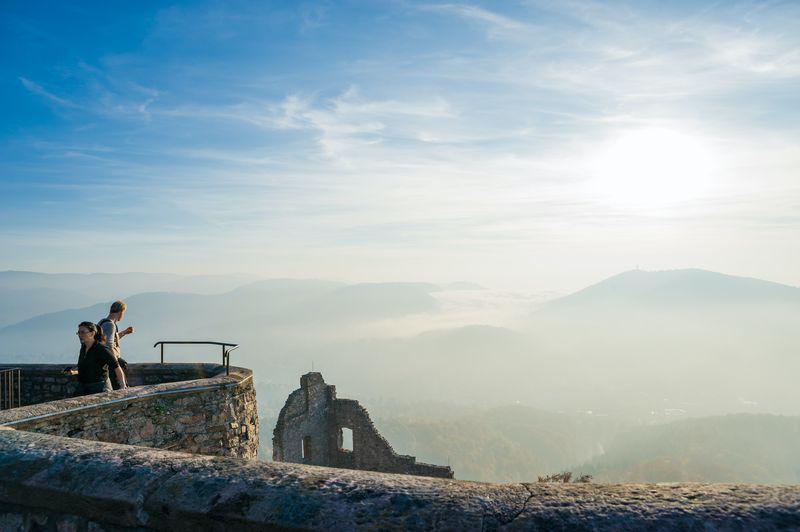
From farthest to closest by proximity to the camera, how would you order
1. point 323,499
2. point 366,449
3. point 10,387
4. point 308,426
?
point 366,449
point 308,426
point 10,387
point 323,499

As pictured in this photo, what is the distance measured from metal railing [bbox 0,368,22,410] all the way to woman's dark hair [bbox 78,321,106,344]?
90.9 inches

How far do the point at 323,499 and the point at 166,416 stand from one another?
582 centimetres

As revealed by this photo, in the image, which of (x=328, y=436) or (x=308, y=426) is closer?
(x=308, y=426)

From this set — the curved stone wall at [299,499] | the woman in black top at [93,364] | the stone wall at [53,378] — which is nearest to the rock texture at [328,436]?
the stone wall at [53,378]

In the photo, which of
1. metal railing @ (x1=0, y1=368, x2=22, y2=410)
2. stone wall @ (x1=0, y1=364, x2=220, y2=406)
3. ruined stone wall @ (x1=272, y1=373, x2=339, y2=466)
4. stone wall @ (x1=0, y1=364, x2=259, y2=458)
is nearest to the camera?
stone wall @ (x1=0, y1=364, x2=259, y2=458)

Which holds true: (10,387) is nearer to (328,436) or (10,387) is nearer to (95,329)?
(95,329)

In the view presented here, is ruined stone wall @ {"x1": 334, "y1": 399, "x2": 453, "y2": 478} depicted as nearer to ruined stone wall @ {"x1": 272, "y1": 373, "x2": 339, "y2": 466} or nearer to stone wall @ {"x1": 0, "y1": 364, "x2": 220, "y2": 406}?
ruined stone wall @ {"x1": 272, "y1": 373, "x2": 339, "y2": 466}

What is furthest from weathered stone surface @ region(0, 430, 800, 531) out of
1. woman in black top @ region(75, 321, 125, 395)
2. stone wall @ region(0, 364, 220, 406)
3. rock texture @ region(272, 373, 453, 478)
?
rock texture @ region(272, 373, 453, 478)

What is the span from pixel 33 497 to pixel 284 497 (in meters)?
1.33

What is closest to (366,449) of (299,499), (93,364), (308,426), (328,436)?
(328,436)

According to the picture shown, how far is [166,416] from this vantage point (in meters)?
7.05

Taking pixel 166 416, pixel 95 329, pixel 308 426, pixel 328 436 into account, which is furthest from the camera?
pixel 328 436

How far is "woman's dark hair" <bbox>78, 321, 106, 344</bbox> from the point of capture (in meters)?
6.89

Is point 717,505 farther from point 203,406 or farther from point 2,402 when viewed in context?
point 2,402
